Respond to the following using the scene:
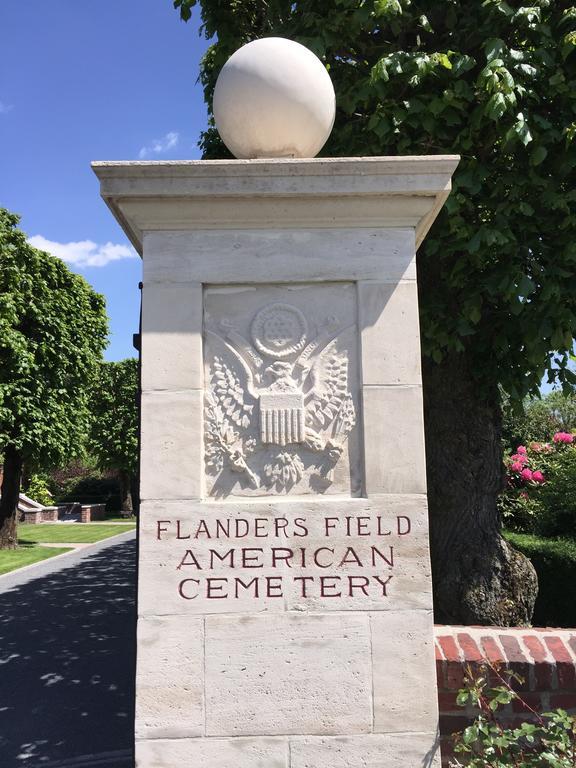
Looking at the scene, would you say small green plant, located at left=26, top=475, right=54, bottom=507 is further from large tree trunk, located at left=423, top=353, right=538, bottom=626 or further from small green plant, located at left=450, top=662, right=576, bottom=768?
small green plant, located at left=450, top=662, right=576, bottom=768

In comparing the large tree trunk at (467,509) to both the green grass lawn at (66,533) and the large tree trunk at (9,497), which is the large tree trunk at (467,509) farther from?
the green grass lawn at (66,533)

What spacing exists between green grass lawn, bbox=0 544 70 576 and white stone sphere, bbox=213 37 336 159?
13819 millimetres

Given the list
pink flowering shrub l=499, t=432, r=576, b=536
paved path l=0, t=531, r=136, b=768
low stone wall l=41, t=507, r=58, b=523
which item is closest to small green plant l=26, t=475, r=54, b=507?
low stone wall l=41, t=507, r=58, b=523

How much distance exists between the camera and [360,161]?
2785mm

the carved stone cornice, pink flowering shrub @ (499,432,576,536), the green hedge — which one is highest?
the carved stone cornice

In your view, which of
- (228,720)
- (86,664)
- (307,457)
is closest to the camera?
(228,720)

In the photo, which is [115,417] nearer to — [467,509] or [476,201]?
[467,509]

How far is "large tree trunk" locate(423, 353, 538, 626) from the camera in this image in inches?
218

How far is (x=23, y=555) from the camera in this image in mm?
16938

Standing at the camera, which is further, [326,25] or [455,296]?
[455,296]

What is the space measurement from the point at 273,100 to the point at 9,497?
17.1 m

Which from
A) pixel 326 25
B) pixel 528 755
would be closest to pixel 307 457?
pixel 528 755

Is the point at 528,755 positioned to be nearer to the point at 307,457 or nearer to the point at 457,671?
the point at 457,671

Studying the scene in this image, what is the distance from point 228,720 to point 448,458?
357 cm
